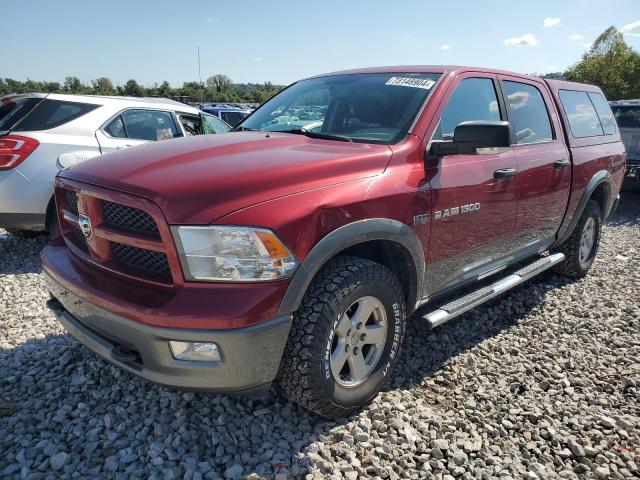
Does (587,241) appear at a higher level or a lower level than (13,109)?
lower

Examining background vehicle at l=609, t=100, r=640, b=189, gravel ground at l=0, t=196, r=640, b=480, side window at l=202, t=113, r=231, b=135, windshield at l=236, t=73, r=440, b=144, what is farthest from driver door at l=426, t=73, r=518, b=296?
background vehicle at l=609, t=100, r=640, b=189

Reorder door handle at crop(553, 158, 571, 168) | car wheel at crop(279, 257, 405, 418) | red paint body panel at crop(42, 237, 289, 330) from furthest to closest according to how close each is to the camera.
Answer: door handle at crop(553, 158, 571, 168) < car wheel at crop(279, 257, 405, 418) < red paint body panel at crop(42, 237, 289, 330)

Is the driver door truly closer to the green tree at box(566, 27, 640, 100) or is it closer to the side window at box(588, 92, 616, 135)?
the side window at box(588, 92, 616, 135)

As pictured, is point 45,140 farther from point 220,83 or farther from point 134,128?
point 220,83

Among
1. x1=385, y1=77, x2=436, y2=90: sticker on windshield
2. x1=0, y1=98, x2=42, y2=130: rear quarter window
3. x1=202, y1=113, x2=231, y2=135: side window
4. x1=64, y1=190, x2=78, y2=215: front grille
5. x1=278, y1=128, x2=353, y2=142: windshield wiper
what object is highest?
x1=385, y1=77, x2=436, y2=90: sticker on windshield

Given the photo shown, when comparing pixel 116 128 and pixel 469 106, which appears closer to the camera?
pixel 469 106

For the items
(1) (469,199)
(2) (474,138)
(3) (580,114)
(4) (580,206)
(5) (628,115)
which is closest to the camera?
(2) (474,138)

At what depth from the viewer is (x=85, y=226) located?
2330mm

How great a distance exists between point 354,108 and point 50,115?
3.49 m

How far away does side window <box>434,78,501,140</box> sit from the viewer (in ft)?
9.52

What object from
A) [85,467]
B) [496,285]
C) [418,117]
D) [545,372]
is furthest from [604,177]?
[85,467]

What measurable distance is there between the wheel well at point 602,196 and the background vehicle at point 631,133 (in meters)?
4.87

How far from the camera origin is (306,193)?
83.0 inches

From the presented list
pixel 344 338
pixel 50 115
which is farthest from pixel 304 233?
pixel 50 115
